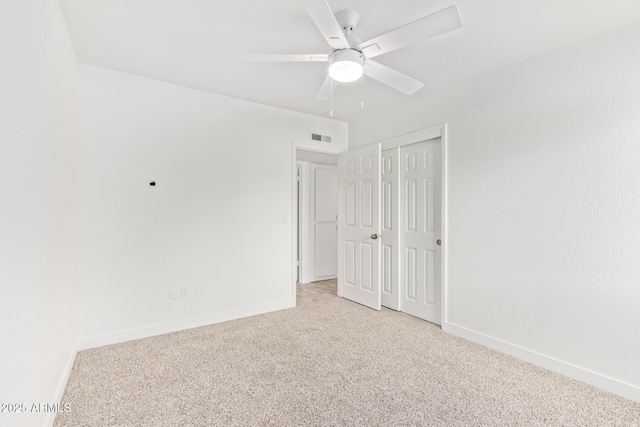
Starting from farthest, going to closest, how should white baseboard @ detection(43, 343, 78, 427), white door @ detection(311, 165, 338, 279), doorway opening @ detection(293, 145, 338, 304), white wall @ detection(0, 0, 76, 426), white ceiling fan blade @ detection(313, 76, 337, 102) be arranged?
1. white door @ detection(311, 165, 338, 279)
2. doorway opening @ detection(293, 145, 338, 304)
3. white ceiling fan blade @ detection(313, 76, 337, 102)
4. white baseboard @ detection(43, 343, 78, 427)
5. white wall @ detection(0, 0, 76, 426)

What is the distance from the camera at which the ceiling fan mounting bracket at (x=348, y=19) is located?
1854mm

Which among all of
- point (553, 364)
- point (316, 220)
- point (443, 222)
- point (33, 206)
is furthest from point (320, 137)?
point (553, 364)

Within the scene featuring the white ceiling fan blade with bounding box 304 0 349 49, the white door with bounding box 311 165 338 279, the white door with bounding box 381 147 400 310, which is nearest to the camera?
the white ceiling fan blade with bounding box 304 0 349 49

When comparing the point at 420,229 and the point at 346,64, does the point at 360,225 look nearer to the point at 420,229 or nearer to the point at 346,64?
the point at 420,229

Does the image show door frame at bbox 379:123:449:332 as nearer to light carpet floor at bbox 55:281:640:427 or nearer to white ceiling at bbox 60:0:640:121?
light carpet floor at bbox 55:281:640:427

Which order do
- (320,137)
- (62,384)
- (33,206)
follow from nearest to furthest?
(33,206) → (62,384) → (320,137)

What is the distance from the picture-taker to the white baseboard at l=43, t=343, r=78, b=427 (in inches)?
65.8

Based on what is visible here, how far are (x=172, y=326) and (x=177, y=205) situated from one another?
1.19 metres

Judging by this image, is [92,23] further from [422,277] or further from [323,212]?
[323,212]

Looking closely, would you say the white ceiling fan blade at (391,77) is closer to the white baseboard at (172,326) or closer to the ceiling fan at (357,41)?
the ceiling fan at (357,41)

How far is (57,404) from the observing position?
1846 millimetres

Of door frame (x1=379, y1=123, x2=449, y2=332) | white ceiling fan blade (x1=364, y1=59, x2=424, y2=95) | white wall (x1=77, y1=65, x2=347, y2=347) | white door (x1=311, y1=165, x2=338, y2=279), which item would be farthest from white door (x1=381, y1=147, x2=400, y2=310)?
white door (x1=311, y1=165, x2=338, y2=279)

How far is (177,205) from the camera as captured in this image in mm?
3031

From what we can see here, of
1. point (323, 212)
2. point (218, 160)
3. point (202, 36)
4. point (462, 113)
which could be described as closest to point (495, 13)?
point (462, 113)
